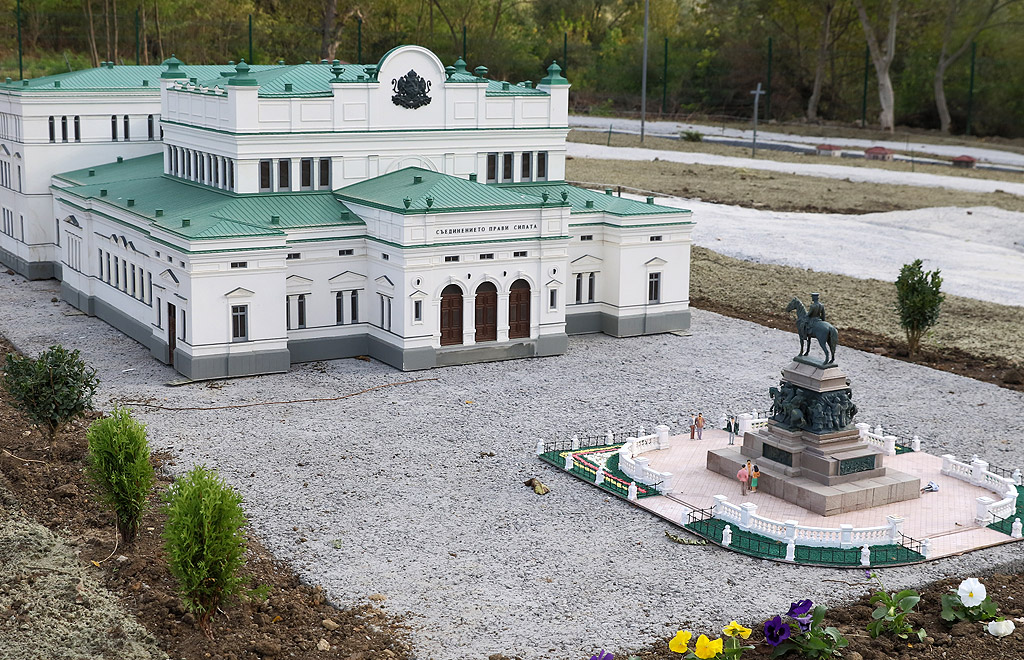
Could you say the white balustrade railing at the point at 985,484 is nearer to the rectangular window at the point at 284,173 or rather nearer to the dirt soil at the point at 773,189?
the rectangular window at the point at 284,173

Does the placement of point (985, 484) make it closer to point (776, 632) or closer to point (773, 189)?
point (776, 632)

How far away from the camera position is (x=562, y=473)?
29.5 m

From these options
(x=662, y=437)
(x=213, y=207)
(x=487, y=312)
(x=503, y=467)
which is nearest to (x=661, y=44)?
(x=487, y=312)

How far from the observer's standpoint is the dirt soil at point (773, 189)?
71.2 m

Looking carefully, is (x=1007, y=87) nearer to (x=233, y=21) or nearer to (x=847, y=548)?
(x=233, y=21)

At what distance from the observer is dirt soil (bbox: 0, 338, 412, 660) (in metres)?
20.4

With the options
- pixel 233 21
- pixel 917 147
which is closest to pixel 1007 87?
pixel 917 147

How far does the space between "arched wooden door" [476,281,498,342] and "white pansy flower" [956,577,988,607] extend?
20.7 meters

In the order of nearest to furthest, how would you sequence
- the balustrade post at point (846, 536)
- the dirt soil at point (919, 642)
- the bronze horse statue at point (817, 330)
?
the dirt soil at point (919, 642) < the balustrade post at point (846, 536) < the bronze horse statue at point (817, 330)

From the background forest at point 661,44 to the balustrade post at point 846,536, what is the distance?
69236 mm

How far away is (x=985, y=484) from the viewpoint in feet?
93.9

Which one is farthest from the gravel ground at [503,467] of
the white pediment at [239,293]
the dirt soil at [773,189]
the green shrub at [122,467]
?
the dirt soil at [773,189]

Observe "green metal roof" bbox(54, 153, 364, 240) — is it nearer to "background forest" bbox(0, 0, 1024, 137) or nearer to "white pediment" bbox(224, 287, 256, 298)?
"white pediment" bbox(224, 287, 256, 298)

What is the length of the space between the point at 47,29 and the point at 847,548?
76072mm
